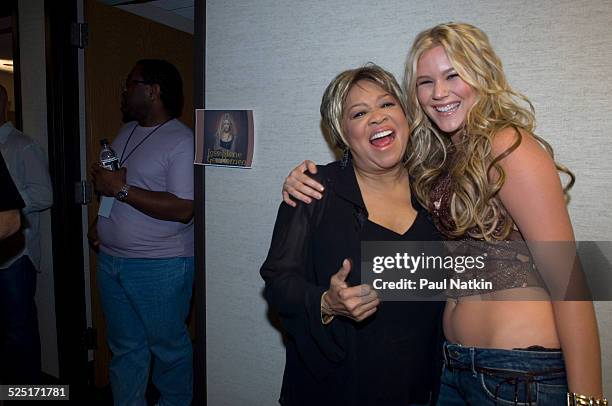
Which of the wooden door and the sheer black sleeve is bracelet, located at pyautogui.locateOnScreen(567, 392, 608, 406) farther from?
the wooden door

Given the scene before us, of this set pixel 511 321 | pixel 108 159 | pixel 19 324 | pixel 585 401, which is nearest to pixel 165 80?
pixel 108 159

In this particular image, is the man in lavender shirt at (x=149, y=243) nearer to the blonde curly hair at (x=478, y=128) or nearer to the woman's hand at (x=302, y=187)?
the woman's hand at (x=302, y=187)

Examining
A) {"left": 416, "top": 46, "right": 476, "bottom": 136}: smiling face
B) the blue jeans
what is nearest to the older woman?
{"left": 416, "top": 46, "right": 476, "bottom": 136}: smiling face

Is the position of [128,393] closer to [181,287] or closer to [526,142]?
[181,287]

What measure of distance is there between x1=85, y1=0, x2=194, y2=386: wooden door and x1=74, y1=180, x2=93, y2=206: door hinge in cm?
5

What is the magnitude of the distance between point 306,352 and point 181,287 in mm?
1166

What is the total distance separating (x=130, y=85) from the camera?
7.64 feet

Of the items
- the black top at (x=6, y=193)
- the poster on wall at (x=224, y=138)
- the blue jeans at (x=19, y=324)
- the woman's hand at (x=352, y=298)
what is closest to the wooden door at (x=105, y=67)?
the blue jeans at (x=19, y=324)

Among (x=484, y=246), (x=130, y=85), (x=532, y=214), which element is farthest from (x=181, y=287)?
(x=532, y=214)

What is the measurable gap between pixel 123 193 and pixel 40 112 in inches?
39.1

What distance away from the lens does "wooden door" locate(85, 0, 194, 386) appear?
261cm

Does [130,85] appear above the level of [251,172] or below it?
above

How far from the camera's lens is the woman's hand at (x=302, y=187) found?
4.36ft

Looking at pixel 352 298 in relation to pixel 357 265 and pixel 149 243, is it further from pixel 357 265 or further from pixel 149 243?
pixel 149 243
